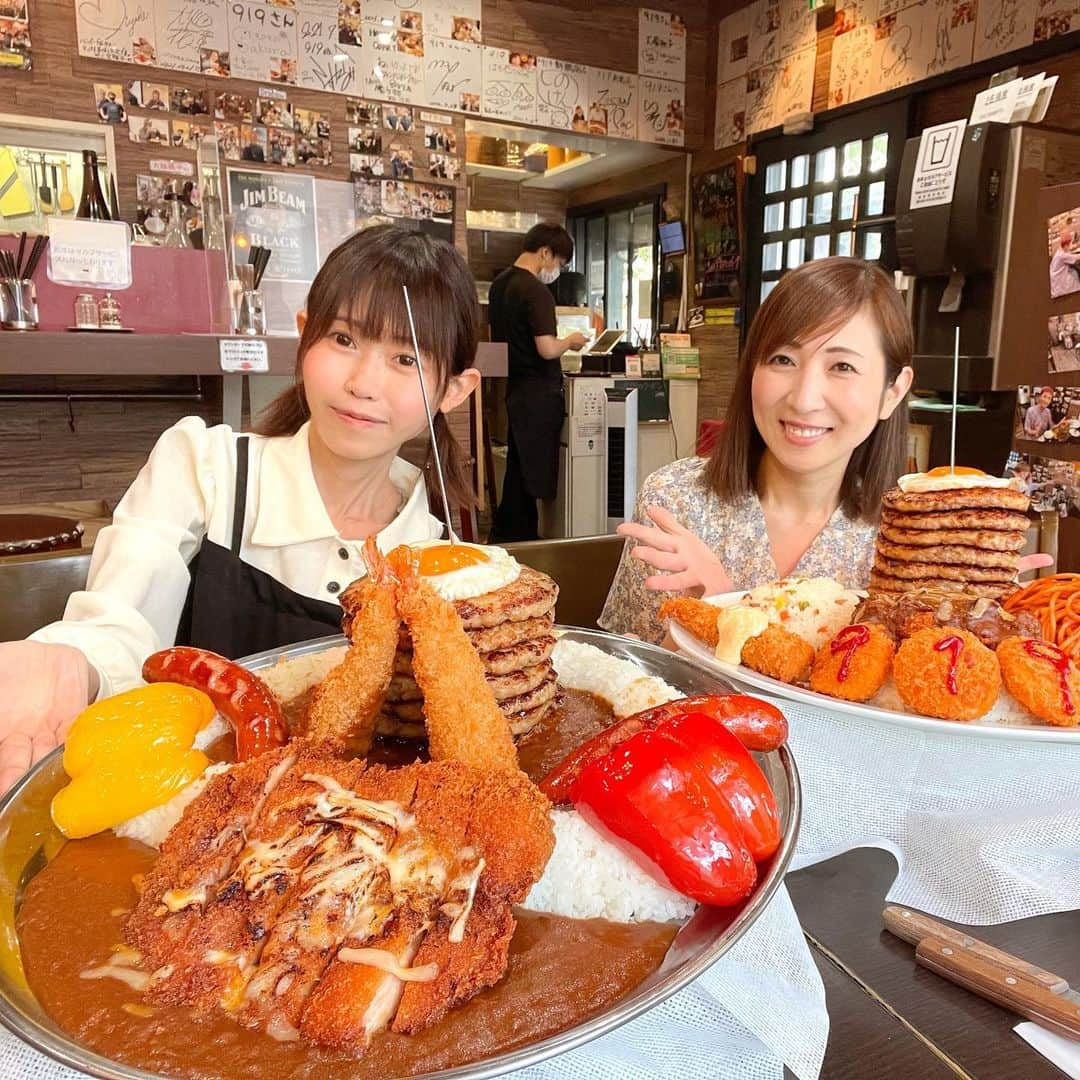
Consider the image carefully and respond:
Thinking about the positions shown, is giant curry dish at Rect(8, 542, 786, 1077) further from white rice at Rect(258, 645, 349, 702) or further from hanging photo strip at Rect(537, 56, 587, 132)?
hanging photo strip at Rect(537, 56, 587, 132)

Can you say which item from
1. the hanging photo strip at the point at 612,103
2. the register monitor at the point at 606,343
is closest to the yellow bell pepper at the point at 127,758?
the hanging photo strip at the point at 612,103

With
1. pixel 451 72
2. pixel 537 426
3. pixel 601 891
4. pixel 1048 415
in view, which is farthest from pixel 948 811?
pixel 451 72

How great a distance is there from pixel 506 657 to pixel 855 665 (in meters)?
0.47

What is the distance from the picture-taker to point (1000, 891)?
78cm

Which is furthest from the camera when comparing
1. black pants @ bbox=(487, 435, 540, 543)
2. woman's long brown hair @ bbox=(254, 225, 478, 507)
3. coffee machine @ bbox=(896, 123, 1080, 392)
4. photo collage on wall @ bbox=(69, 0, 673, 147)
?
black pants @ bbox=(487, 435, 540, 543)

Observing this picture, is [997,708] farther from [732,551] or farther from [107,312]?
[107,312]

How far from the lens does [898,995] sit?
0.68 metres

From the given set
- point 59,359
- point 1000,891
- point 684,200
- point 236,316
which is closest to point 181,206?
point 236,316

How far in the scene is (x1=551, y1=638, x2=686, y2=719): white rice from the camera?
3.15ft

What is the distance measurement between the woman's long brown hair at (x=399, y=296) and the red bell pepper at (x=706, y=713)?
990 mm

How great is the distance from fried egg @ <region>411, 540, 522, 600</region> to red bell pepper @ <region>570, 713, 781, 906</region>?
0.28 meters

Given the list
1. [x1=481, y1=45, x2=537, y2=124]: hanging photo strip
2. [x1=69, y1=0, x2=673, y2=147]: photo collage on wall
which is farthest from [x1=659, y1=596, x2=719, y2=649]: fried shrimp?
[x1=481, y1=45, x2=537, y2=124]: hanging photo strip

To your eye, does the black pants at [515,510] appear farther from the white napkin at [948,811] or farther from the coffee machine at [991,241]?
the white napkin at [948,811]

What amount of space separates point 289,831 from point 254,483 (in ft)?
3.88
